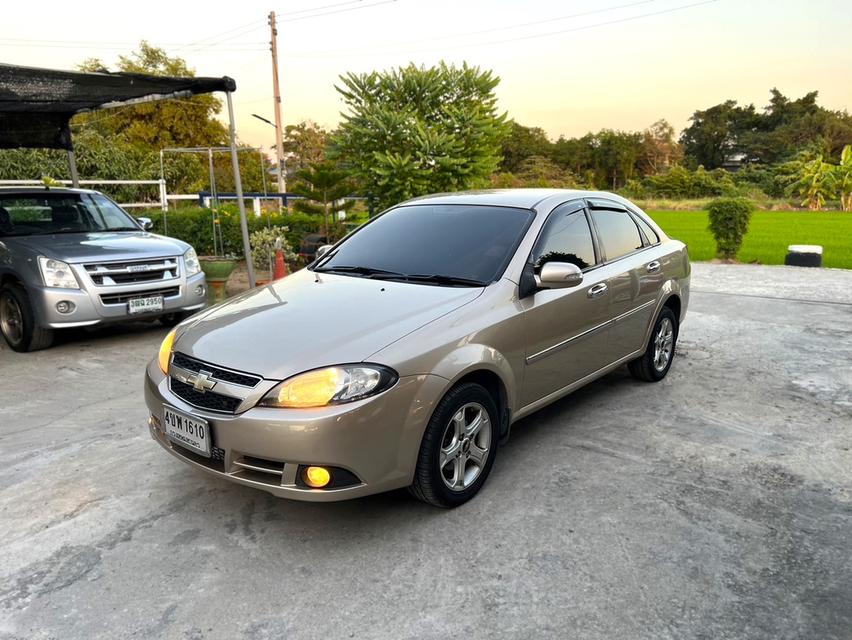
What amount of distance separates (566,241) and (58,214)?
6.01m

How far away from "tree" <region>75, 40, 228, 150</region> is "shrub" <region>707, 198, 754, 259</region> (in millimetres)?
27429

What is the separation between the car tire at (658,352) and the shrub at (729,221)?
9087mm

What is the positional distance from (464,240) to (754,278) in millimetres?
9115

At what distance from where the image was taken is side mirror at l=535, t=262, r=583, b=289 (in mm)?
3463

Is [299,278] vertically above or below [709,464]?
above

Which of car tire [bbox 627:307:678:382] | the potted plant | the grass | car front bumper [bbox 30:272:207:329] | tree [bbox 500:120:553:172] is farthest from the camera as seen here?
tree [bbox 500:120:553:172]

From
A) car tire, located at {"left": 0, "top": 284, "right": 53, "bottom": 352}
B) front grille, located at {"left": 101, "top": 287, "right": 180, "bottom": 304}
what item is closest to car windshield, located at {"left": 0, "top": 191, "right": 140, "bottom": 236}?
car tire, located at {"left": 0, "top": 284, "right": 53, "bottom": 352}

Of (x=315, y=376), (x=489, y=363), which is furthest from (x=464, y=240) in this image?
(x=315, y=376)

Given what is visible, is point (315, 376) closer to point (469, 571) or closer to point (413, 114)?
point (469, 571)

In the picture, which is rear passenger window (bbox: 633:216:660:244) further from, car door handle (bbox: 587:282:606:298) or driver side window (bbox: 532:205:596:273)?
car door handle (bbox: 587:282:606:298)

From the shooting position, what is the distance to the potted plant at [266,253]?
10.5m

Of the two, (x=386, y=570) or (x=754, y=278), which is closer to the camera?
(x=386, y=570)

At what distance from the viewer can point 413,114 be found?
12758 mm

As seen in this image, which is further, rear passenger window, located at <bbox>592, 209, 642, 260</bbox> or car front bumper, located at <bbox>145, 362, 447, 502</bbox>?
rear passenger window, located at <bbox>592, 209, 642, 260</bbox>
